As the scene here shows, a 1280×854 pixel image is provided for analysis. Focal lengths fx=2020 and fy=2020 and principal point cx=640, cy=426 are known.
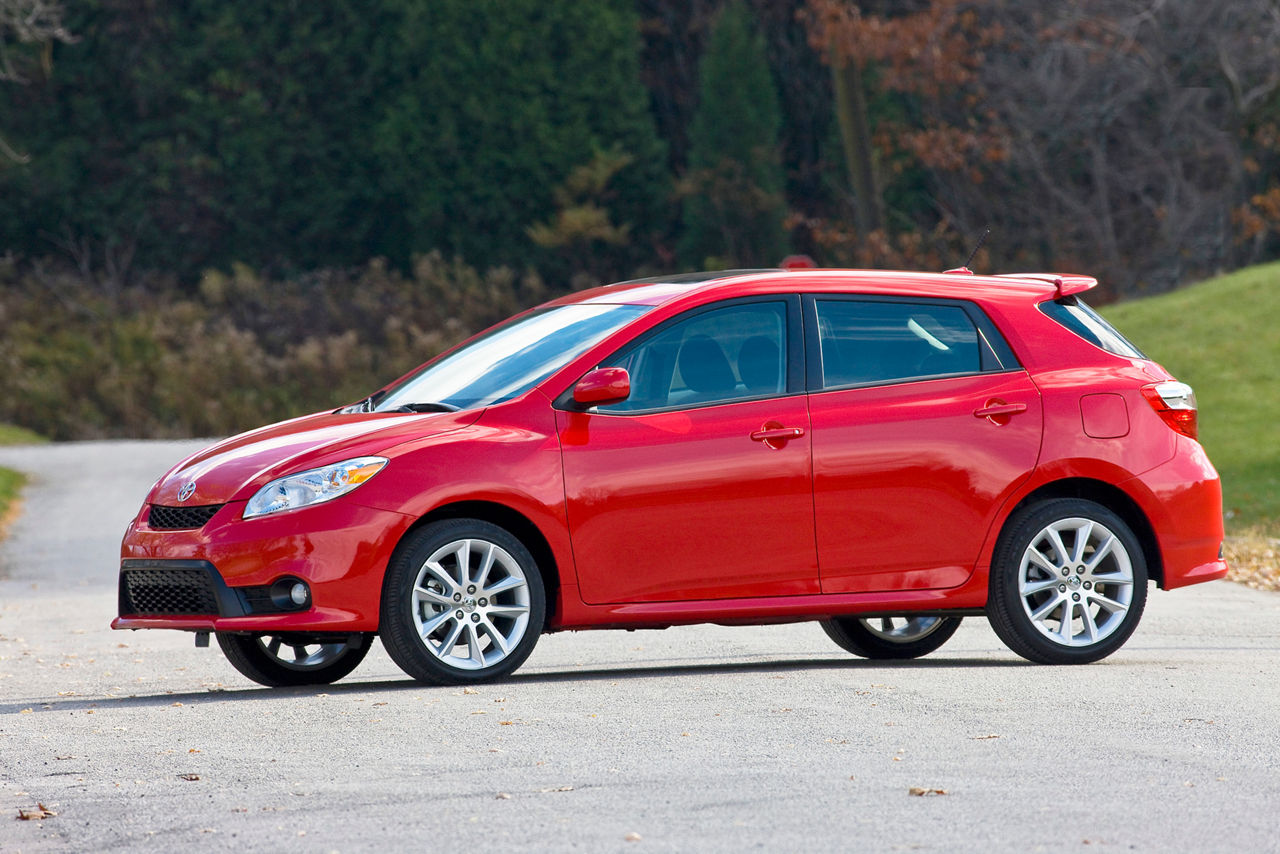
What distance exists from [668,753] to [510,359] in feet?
8.69

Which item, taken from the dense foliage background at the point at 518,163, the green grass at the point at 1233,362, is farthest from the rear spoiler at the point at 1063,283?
the dense foliage background at the point at 518,163

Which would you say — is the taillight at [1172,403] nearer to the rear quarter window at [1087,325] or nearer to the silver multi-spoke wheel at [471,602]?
the rear quarter window at [1087,325]

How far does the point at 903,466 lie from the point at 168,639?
514 cm

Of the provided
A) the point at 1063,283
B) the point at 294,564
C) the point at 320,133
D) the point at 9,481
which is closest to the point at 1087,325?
the point at 1063,283

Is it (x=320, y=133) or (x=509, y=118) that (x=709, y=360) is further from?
(x=320, y=133)

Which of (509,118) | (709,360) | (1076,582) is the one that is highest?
(509,118)

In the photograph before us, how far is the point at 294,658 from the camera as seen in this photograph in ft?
30.7

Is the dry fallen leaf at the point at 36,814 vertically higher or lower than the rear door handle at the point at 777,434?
lower

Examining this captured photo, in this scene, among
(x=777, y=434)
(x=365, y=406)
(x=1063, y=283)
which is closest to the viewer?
(x=777, y=434)

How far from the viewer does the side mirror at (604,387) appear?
833cm

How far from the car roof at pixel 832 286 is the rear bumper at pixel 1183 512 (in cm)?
94

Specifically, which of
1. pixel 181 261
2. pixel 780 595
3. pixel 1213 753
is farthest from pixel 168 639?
pixel 181 261

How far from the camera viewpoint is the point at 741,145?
40562 mm

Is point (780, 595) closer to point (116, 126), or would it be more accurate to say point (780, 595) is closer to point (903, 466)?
point (903, 466)
